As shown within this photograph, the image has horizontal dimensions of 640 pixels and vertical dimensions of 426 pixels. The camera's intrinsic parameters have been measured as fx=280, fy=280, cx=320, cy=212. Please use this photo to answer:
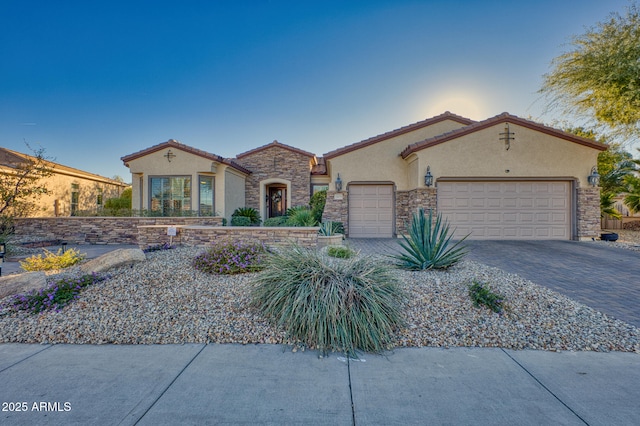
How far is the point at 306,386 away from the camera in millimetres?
2416

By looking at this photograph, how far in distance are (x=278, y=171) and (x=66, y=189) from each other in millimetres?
12562

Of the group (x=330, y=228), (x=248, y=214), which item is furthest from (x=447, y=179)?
(x=248, y=214)

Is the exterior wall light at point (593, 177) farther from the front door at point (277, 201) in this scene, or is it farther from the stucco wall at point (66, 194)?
the stucco wall at point (66, 194)

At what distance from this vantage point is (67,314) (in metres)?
3.70

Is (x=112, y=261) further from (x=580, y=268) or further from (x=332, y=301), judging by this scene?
(x=580, y=268)

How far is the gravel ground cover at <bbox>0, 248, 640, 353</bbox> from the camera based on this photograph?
3215 millimetres

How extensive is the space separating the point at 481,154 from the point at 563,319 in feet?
29.1

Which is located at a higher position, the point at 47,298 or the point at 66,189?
the point at 66,189

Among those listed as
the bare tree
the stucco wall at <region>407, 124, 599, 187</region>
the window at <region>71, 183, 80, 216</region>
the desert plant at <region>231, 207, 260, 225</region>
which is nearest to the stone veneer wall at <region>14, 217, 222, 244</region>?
the bare tree

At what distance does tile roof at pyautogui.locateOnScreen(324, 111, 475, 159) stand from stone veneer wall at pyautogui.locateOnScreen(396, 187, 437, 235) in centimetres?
257

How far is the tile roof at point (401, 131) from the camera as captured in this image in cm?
1240

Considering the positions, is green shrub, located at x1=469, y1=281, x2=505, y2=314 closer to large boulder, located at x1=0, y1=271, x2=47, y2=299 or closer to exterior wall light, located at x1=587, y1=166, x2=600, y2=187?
large boulder, located at x1=0, y1=271, x2=47, y2=299

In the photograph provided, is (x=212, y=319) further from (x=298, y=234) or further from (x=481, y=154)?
(x=481, y=154)

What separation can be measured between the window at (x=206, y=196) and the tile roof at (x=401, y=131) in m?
5.80
